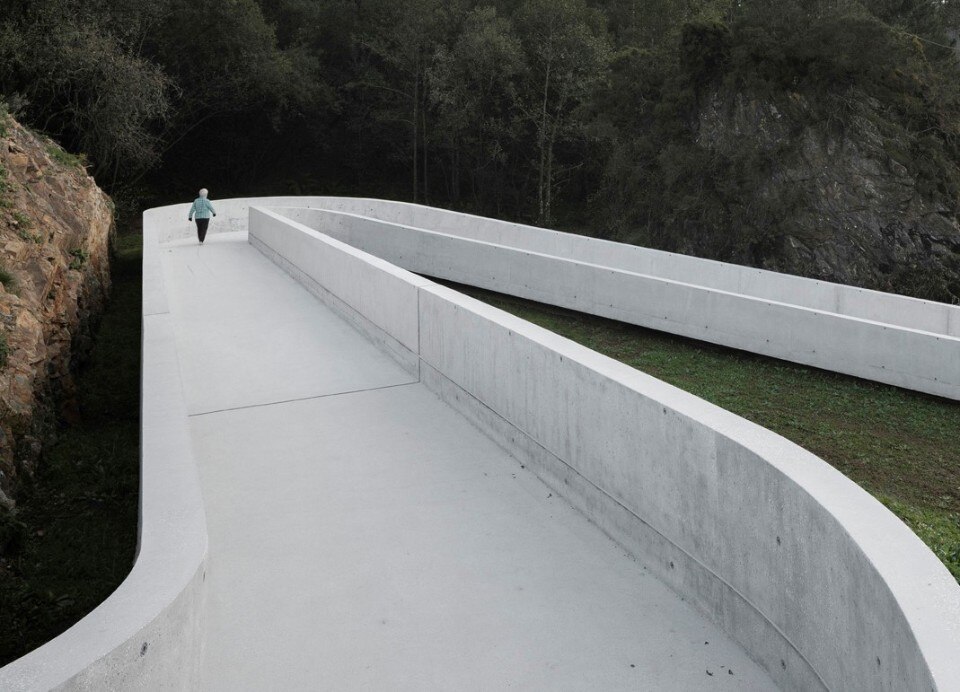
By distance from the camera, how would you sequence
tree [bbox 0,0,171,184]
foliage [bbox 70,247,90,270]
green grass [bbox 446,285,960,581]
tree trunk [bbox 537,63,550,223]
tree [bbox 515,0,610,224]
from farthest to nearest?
tree trunk [bbox 537,63,550,223] < tree [bbox 515,0,610,224] < tree [bbox 0,0,171,184] < foliage [bbox 70,247,90,270] < green grass [bbox 446,285,960,581]

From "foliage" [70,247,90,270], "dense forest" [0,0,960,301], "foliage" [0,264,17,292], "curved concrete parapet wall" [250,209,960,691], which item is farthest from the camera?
"dense forest" [0,0,960,301]

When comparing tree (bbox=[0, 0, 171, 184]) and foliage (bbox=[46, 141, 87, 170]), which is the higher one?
tree (bbox=[0, 0, 171, 184])

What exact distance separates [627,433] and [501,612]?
1237mm

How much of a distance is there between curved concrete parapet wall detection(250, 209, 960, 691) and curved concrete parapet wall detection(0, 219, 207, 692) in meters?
2.36

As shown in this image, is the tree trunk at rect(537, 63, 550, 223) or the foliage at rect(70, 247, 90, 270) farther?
the tree trunk at rect(537, 63, 550, 223)

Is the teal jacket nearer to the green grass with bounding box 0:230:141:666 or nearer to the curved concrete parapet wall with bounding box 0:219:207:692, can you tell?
the green grass with bounding box 0:230:141:666

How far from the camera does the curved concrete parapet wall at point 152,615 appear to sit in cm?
275

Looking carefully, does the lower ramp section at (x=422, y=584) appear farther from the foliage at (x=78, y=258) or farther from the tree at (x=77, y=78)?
the tree at (x=77, y=78)

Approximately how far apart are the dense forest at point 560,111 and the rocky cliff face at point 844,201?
0.19 ft

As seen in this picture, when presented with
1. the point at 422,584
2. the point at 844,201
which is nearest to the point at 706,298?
the point at 422,584

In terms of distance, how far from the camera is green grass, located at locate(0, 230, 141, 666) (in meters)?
5.39

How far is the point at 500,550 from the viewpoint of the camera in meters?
5.12

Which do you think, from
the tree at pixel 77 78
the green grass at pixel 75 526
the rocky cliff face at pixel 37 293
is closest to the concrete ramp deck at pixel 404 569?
the green grass at pixel 75 526

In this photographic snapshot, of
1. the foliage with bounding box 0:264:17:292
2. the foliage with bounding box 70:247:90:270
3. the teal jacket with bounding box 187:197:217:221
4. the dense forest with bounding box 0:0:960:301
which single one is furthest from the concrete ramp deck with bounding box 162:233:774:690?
the teal jacket with bounding box 187:197:217:221
